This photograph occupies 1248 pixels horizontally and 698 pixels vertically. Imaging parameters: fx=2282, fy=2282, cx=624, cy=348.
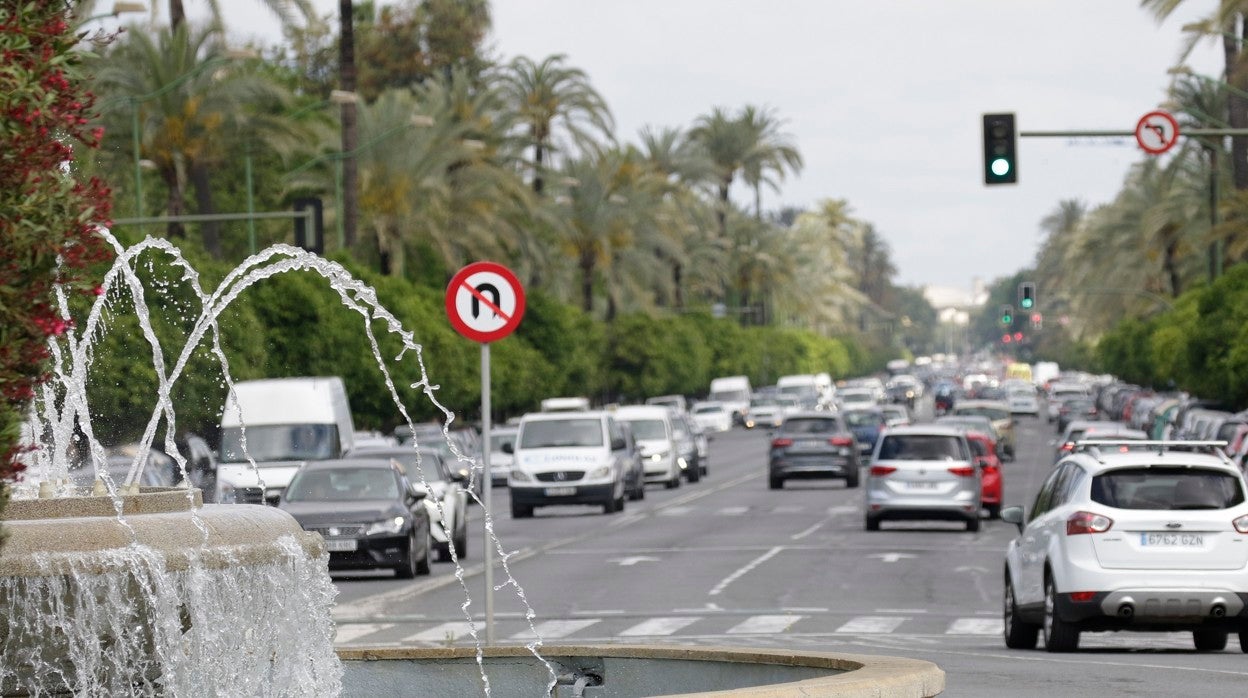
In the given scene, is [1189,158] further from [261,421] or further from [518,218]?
[261,421]

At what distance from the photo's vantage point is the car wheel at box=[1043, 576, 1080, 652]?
16.8 metres

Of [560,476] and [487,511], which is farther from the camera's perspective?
[560,476]

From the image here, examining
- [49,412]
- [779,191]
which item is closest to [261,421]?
[49,412]

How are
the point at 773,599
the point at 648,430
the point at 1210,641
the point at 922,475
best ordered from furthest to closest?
the point at 648,430
the point at 922,475
the point at 773,599
the point at 1210,641

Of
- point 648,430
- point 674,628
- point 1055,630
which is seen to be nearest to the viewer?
point 1055,630

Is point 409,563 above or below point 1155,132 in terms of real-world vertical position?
below

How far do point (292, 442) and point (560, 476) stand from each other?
6.57m

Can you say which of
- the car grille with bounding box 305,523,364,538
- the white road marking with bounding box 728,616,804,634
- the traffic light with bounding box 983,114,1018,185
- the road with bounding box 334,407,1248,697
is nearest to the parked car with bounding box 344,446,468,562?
the road with bounding box 334,407,1248,697

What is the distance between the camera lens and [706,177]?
93875 mm

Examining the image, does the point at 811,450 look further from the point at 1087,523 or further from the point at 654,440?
the point at 1087,523

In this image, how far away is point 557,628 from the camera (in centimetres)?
1998

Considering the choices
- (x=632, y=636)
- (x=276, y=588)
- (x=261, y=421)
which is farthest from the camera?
(x=261, y=421)

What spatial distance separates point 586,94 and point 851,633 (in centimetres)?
5524

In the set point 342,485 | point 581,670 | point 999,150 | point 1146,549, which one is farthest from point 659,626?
point 999,150
